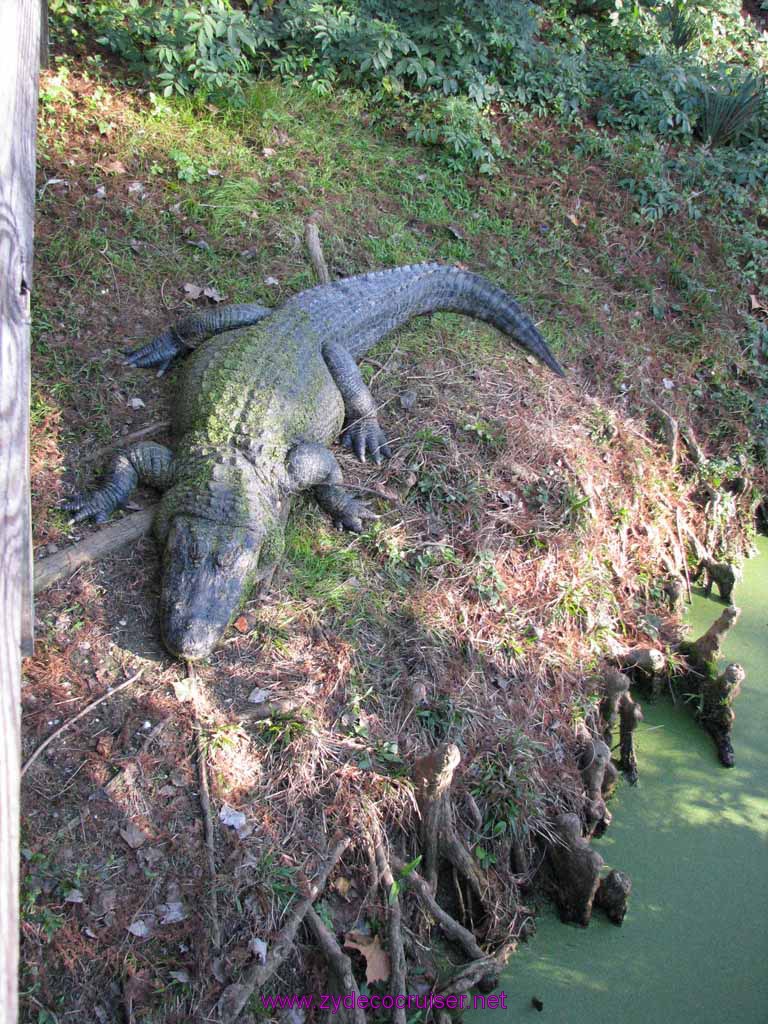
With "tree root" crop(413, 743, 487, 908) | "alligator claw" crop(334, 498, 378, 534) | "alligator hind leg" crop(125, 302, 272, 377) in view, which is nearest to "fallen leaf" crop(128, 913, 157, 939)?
"tree root" crop(413, 743, 487, 908)

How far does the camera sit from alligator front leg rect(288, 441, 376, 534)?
176 inches

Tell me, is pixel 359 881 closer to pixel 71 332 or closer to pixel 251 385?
pixel 251 385

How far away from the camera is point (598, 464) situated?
556cm

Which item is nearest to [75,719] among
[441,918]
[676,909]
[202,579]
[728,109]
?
[202,579]

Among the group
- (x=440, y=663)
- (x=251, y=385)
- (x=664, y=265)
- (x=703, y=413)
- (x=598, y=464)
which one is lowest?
(x=440, y=663)

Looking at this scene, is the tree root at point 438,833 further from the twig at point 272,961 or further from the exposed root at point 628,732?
the exposed root at point 628,732

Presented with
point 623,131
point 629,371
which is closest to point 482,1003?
point 629,371

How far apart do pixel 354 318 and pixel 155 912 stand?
12.4 ft

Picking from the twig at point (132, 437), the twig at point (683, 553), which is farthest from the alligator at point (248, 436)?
the twig at point (683, 553)

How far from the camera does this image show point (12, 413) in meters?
1.08

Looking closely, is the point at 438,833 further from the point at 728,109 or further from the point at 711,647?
the point at 728,109

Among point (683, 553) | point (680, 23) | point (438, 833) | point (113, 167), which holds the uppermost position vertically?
point (680, 23)

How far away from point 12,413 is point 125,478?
3235 mm

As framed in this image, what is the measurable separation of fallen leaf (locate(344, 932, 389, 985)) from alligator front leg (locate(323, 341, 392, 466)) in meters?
2.67
